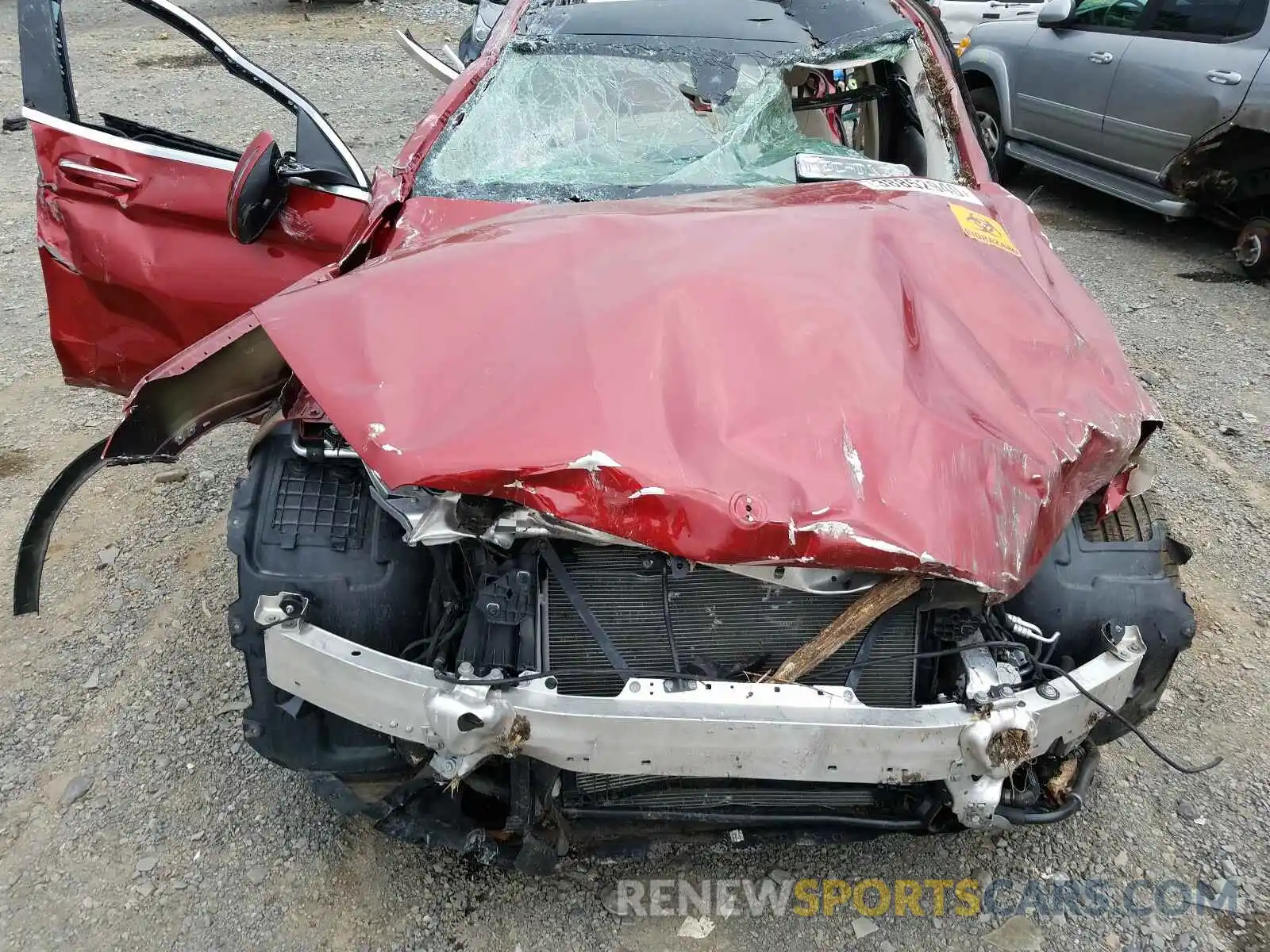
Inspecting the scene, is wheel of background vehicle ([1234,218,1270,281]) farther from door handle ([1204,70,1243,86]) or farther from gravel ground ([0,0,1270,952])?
gravel ground ([0,0,1270,952])

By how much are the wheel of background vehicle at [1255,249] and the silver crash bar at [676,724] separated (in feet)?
15.6

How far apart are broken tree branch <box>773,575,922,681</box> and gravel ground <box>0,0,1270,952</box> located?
693 millimetres

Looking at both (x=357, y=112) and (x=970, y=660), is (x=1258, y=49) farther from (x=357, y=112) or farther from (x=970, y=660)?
(x=357, y=112)

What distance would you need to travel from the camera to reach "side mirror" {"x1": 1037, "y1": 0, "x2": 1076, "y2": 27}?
5.40 m

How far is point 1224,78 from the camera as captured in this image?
4891 millimetres

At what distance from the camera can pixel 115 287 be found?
9.02 ft

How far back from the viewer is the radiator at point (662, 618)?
5.84 feet

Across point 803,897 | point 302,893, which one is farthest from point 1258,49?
point 302,893

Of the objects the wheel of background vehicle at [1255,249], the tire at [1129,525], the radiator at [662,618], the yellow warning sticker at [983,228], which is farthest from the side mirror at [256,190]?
the wheel of background vehicle at [1255,249]

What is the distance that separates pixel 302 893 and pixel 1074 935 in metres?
1.72

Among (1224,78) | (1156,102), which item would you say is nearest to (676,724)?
(1224,78)

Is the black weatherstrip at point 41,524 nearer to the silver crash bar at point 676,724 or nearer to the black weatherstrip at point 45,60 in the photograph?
the silver crash bar at point 676,724

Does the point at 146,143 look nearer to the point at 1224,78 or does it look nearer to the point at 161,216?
the point at 161,216

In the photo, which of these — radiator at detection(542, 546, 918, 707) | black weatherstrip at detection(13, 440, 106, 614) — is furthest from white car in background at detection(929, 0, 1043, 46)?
black weatherstrip at detection(13, 440, 106, 614)
